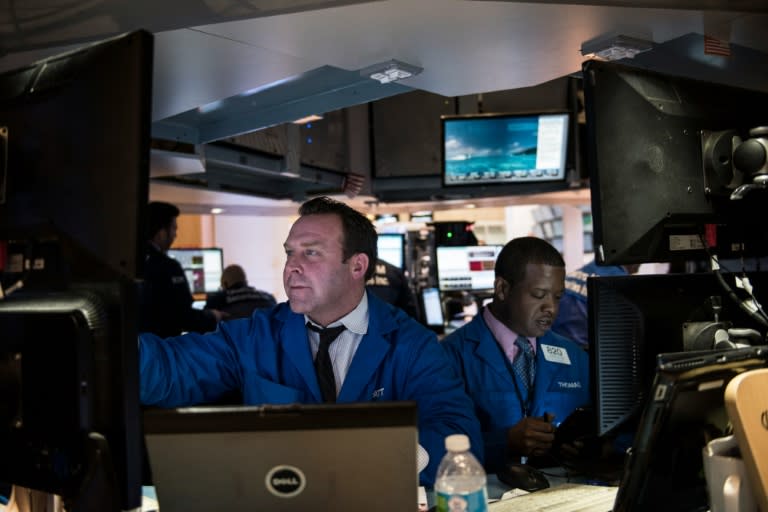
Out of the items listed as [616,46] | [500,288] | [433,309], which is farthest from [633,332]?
[433,309]

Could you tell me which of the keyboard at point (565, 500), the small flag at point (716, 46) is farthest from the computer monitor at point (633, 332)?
the small flag at point (716, 46)

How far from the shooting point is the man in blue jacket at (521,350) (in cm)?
245

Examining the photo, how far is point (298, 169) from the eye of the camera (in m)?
5.48

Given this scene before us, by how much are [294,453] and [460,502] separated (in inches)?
11.0

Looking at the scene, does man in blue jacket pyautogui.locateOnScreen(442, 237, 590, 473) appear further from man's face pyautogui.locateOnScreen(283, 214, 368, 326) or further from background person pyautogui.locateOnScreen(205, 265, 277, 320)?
background person pyautogui.locateOnScreen(205, 265, 277, 320)

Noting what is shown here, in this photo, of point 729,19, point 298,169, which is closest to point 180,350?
point 729,19

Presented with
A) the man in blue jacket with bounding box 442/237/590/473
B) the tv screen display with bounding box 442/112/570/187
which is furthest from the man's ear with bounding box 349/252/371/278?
the tv screen display with bounding box 442/112/570/187

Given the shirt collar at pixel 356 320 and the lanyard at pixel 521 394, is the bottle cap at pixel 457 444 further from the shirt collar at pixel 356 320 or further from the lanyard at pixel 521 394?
the lanyard at pixel 521 394

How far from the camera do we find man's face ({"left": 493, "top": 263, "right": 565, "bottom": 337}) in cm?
255

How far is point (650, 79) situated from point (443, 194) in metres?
5.53

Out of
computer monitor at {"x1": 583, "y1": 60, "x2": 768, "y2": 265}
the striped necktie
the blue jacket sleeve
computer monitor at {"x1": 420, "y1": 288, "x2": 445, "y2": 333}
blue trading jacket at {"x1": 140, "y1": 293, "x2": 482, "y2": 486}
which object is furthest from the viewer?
computer monitor at {"x1": 420, "y1": 288, "x2": 445, "y2": 333}

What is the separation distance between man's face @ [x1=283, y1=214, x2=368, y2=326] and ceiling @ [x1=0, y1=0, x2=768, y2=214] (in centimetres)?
64

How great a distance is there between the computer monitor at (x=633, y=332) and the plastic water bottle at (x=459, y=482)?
471 mm

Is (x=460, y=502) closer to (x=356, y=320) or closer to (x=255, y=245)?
(x=356, y=320)
